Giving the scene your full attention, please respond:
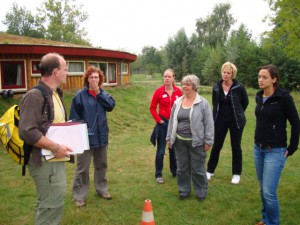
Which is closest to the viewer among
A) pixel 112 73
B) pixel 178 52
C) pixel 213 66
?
pixel 112 73

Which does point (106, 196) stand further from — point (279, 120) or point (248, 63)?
point (248, 63)

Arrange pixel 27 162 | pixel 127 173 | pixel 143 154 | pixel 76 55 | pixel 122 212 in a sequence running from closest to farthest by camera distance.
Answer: pixel 27 162 < pixel 122 212 < pixel 127 173 < pixel 143 154 < pixel 76 55

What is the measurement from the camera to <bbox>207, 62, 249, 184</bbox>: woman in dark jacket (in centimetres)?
545

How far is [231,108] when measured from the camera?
217 inches

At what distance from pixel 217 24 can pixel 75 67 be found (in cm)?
4019

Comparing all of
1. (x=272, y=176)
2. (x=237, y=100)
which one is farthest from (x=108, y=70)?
(x=272, y=176)

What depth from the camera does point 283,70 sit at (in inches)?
1054

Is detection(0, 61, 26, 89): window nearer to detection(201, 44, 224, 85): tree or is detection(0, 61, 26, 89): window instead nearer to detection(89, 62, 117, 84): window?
detection(89, 62, 117, 84): window

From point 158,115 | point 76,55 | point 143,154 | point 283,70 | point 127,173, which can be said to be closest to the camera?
point 158,115

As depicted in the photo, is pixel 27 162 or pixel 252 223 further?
pixel 252 223

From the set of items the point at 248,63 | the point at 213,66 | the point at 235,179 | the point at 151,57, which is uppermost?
the point at 151,57

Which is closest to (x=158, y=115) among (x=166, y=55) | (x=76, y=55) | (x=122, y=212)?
(x=122, y=212)

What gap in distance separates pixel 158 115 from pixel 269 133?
250cm

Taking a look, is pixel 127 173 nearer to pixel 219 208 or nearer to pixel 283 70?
pixel 219 208
